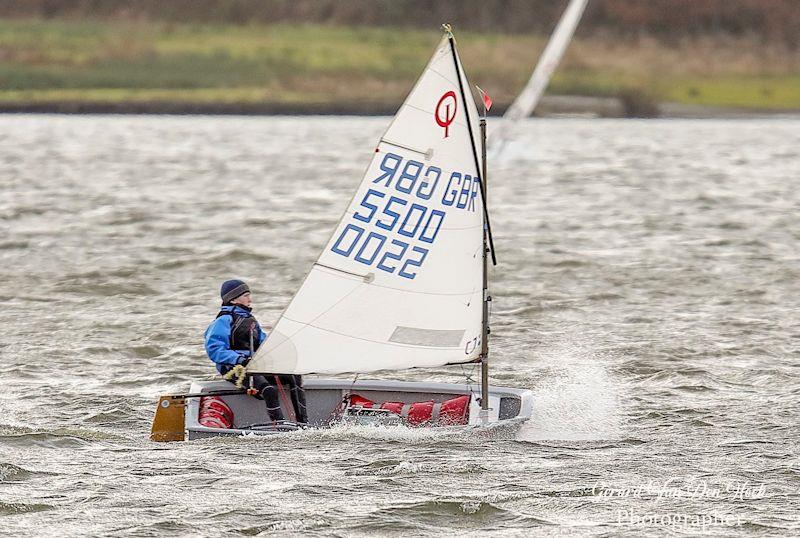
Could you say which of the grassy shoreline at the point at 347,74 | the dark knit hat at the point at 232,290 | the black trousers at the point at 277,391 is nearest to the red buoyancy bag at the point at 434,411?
the black trousers at the point at 277,391

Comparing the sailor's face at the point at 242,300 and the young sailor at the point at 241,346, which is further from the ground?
the sailor's face at the point at 242,300

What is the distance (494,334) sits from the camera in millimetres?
24469

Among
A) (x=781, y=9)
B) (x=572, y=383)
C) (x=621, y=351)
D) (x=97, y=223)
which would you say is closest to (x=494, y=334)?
(x=621, y=351)

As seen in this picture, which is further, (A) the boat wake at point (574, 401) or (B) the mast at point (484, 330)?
(A) the boat wake at point (574, 401)

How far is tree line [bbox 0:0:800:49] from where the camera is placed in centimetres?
14450

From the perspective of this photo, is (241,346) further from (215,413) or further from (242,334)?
(215,413)

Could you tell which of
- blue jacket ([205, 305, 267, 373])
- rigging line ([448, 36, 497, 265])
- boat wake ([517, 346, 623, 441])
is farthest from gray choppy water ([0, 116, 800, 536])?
rigging line ([448, 36, 497, 265])

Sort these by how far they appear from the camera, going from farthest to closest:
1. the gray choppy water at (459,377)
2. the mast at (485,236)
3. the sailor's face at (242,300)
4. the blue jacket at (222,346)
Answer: the sailor's face at (242,300) → the blue jacket at (222,346) → the mast at (485,236) → the gray choppy water at (459,377)

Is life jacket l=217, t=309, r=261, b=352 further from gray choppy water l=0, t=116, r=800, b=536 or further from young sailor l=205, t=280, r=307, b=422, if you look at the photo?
gray choppy water l=0, t=116, r=800, b=536

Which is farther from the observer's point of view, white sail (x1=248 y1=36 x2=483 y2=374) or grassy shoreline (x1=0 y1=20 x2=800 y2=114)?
grassy shoreline (x1=0 y1=20 x2=800 y2=114)

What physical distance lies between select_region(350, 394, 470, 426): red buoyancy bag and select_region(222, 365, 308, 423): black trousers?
2.87 feet

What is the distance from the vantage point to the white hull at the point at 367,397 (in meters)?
16.5

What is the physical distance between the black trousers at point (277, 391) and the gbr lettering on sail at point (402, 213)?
1.70 meters

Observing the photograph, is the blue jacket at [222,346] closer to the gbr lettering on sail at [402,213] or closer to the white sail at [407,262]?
the white sail at [407,262]
